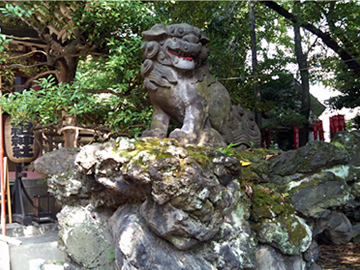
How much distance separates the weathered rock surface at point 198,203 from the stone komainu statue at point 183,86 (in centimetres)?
56

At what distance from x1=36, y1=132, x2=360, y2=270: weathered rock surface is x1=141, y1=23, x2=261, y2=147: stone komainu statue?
22.1 inches

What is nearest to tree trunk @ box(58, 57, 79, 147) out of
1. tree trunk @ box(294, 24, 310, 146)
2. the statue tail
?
the statue tail

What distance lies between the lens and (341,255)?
4934 mm

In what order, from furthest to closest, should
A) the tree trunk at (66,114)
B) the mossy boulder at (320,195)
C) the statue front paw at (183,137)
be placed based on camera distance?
the tree trunk at (66,114) → the statue front paw at (183,137) → the mossy boulder at (320,195)

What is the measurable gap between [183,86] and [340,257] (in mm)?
3094

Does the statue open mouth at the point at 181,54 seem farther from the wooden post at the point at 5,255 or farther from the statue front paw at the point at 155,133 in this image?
the wooden post at the point at 5,255

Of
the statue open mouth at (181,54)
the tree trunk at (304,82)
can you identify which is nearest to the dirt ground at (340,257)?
the statue open mouth at (181,54)

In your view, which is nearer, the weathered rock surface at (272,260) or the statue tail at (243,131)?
the weathered rock surface at (272,260)

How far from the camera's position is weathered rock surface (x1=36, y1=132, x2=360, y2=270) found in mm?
2998

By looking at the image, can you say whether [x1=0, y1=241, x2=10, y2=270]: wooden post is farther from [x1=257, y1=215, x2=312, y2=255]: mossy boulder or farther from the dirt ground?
the dirt ground

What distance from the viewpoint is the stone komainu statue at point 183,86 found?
450cm

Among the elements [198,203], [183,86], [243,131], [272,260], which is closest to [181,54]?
[183,86]

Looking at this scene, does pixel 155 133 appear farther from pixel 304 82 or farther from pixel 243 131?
pixel 304 82

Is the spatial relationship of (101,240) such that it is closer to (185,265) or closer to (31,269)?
(185,265)
